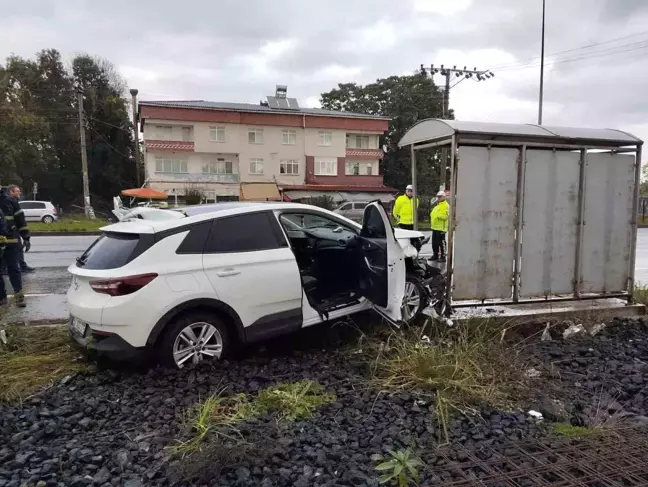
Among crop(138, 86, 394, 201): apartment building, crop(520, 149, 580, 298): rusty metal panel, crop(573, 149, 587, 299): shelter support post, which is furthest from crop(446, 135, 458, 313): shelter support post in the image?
crop(138, 86, 394, 201): apartment building

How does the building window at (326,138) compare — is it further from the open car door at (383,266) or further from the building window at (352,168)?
the open car door at (383,266)

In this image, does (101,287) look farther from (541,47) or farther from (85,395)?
(541,47)

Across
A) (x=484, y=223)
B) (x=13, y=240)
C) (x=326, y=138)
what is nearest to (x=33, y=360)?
(x=13, y=240)

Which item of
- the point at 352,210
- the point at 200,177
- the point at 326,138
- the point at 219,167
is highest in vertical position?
the point at 326,138

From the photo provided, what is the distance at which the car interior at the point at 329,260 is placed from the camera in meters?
5.88

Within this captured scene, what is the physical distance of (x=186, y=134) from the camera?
45469 millimetres

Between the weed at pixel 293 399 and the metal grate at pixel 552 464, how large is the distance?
43.4 inches

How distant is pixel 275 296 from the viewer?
204 inches

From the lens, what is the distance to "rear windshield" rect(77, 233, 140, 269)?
4.70 m

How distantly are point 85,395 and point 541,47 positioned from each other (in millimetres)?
24914

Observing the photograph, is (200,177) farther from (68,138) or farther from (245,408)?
(245,408)

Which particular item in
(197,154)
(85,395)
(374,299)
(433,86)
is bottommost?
(85,395)

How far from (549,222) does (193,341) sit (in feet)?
15.1

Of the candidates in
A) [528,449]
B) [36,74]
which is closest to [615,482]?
[528,449]
